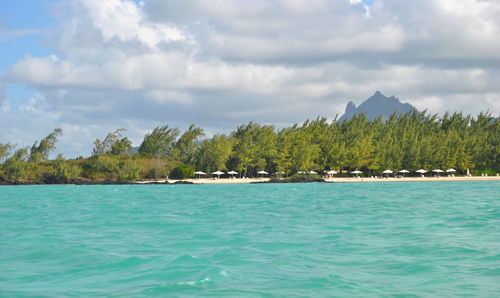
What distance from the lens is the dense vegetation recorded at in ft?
378

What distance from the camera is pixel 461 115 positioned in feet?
441

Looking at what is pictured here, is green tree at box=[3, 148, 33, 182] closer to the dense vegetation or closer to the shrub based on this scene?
the dense vegetation

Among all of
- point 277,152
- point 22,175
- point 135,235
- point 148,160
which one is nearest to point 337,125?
point 277,152

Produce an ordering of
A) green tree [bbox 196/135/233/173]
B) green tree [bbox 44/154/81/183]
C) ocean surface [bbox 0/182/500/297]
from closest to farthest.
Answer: ocean surface [bbox 0/182/500/297], green tree [bbox 196/135/233/173], green tree [bbox 44/154/81/183]

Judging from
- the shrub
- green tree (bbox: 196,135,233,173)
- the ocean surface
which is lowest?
the ocean surface

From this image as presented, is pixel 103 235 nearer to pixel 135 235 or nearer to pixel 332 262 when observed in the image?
pixel 135 235

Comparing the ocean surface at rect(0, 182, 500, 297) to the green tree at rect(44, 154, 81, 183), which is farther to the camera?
the green tree at rect(44, 154, 81, 183)

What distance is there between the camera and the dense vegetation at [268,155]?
4532 inches

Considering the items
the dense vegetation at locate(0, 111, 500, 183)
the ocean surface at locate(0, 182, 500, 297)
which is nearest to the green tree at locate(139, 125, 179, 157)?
the dense vegetation at locate(0, 111, 500, 183)


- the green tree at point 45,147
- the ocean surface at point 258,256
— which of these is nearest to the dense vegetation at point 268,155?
the green tree at point 45,147

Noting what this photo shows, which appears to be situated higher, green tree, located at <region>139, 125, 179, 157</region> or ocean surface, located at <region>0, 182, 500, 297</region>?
green tree, located at <region>139, 125, 179, 157</region>

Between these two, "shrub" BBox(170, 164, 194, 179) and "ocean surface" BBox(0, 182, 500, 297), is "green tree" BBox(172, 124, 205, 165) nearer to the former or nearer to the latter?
"shrub" BBox(170, 164, 194, 179)

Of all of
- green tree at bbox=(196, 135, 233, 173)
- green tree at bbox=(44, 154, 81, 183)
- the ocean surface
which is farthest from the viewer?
green tree at bbox=(44, 154, 81, 183)

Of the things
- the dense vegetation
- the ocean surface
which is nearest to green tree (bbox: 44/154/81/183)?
the dense vegetation
